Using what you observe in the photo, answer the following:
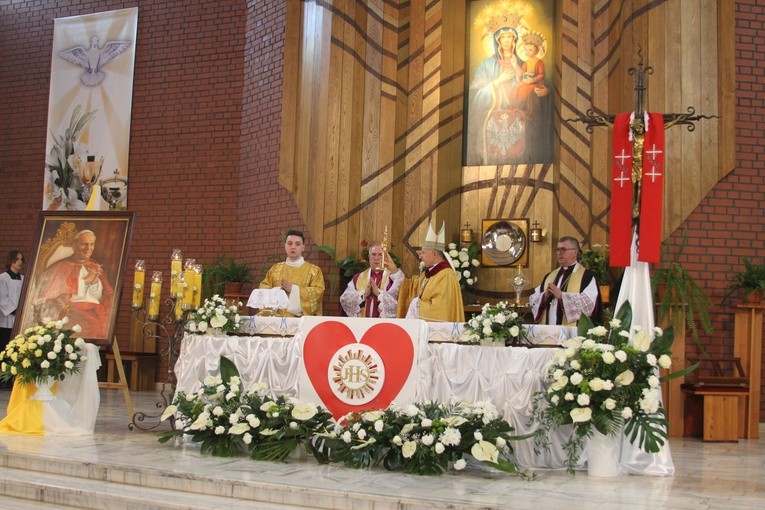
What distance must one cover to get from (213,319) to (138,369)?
5523 millimetres

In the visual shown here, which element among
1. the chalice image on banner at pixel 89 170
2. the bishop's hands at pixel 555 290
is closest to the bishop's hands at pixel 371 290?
the bishop's hands at pixel 555 290

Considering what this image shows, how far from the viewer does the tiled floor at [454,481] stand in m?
5.17

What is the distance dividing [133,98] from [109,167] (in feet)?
3.43

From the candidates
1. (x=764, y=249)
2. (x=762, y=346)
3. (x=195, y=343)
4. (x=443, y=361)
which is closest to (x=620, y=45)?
(x=764, y=249)

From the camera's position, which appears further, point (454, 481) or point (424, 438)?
point (424, 438)

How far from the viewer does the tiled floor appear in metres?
5.17

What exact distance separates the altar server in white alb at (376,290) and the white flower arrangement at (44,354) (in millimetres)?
2742

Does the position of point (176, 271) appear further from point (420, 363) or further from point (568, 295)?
point (568, 295)

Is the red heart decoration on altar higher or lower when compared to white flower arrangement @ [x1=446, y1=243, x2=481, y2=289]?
lower

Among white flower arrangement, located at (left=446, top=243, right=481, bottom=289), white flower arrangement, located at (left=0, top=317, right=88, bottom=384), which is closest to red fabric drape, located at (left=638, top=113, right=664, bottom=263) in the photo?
white flower arrangement, located at (left=446, top=243, right=481, bottom=289)

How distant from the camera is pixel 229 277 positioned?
35.7 feet

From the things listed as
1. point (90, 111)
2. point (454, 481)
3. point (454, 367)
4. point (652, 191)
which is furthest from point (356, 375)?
point (90, 111)

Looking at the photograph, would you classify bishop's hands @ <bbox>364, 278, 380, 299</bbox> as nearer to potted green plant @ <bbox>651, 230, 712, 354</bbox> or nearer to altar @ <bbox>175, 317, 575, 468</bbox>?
altar @ <bbox>175, 317, 575, 468</bbox>

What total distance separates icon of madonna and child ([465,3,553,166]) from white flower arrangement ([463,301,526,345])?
14.4 ft
